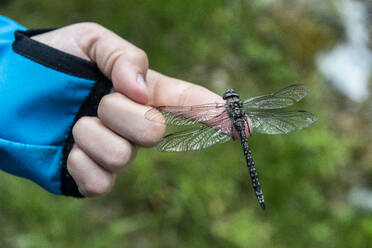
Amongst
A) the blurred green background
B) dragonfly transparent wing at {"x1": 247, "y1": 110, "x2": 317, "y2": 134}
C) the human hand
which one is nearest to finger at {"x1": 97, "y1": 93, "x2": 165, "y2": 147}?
the human hand

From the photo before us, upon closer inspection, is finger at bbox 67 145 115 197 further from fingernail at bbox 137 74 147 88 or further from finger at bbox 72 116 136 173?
fingernail at bbox 137 74 147 88

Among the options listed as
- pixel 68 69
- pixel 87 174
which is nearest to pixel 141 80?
pixel 68 69

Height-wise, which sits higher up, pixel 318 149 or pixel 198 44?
pixel 318 149

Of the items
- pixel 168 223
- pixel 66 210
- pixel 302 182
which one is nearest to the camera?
pixel 66 210

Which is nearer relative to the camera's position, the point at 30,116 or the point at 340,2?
the point at 30,116

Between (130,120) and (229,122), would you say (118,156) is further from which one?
(229,122)

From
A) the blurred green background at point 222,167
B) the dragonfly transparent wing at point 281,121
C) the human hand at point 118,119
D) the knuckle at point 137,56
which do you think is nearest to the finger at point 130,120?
the human hand at point 118,119

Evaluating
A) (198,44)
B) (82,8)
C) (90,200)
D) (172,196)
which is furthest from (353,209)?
(82,8)

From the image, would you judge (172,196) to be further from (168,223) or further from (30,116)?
(30,116)
